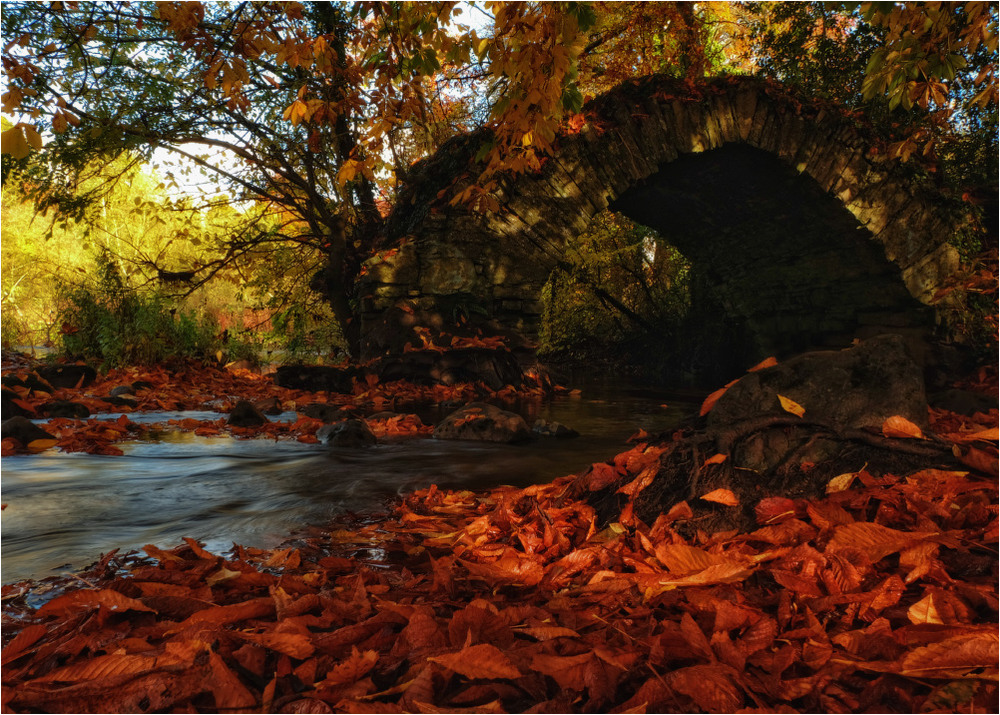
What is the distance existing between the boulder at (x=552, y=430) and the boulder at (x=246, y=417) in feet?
8.63

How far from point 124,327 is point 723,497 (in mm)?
9833

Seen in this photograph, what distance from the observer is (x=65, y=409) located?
21.1ft

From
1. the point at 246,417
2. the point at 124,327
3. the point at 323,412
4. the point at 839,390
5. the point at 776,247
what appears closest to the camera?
the point at 839,390

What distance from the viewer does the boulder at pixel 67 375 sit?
8.50 m

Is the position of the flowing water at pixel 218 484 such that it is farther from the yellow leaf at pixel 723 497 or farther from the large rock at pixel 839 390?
the yellow leaf at pixel 723 497

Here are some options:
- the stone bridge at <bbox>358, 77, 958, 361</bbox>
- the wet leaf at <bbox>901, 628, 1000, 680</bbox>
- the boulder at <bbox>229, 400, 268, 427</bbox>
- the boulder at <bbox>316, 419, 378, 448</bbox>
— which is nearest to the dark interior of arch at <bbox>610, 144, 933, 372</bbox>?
the stone bridge at <bbox>358, 77, 958, 361</bbox>

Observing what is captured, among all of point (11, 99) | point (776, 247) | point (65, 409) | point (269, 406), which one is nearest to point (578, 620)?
point (11, 99)

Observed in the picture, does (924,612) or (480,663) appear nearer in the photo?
(480,663)

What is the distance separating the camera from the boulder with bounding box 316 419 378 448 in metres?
5.30

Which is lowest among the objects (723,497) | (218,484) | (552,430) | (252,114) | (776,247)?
(218,484)

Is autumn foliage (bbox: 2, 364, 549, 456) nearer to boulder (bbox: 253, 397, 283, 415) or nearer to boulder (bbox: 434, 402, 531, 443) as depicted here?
boulder (bbox: 253, 397, 283, 415)

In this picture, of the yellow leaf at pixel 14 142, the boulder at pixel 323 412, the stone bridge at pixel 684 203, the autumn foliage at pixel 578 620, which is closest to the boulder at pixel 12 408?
the boulder at pixel 323 412

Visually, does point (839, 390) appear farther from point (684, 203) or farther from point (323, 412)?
point (684, 203)

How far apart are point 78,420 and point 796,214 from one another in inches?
355
